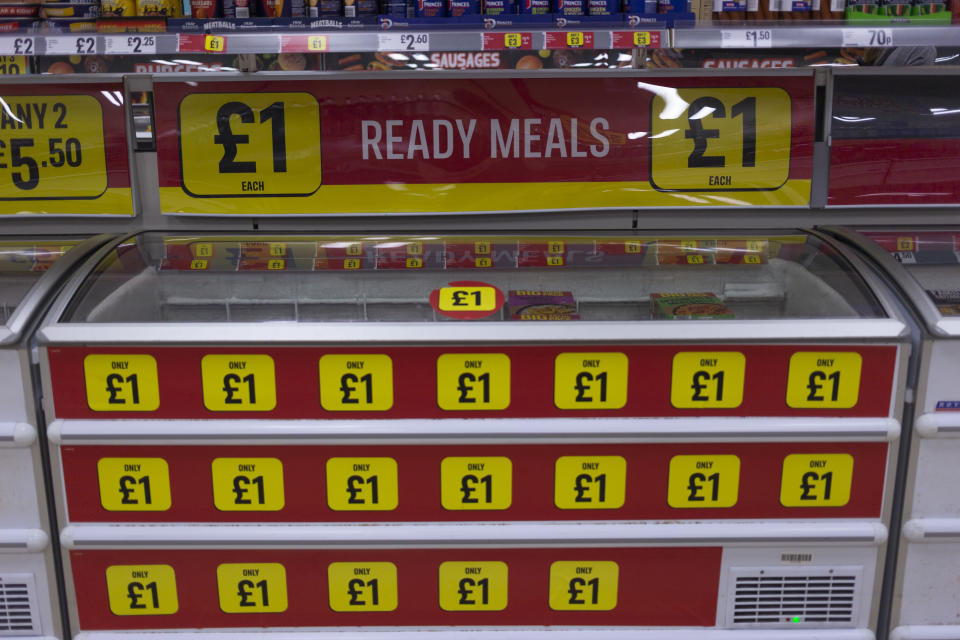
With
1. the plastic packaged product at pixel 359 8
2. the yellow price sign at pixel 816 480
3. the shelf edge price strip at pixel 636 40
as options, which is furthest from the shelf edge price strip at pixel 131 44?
the yellow price sign at pixel 816 480

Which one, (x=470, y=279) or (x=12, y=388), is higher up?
(x=470, y=279)

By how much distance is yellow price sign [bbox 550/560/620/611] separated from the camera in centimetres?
191

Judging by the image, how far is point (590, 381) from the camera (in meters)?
1.82

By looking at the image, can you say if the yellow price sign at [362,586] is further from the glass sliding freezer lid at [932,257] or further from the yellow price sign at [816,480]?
the glass sliding freezer lid at [932,257]

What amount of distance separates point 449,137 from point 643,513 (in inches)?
41.7

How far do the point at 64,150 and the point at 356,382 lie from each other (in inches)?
42.3

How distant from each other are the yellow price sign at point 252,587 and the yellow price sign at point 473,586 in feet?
1.20

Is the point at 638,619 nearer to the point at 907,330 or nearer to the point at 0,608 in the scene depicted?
the point at 907,330

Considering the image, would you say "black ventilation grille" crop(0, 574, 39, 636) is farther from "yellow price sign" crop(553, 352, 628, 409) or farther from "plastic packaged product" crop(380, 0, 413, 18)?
"plastic packaged product" crop(380, 0, 413, 18)

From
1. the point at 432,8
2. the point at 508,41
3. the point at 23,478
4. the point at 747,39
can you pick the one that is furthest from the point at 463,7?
the point at 23,478

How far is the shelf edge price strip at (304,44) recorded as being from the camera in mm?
1610

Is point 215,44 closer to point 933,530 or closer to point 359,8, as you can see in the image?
point 359,8

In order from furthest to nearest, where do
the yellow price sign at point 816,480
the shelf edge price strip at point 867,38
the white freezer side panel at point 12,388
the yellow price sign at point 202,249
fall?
the yellow price sign at point 202,249
the yellow price sign at point 816,480
the white freezer side panel at point 12,388
the shelf edge price strip at point 867,38

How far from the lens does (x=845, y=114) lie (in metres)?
2.19
